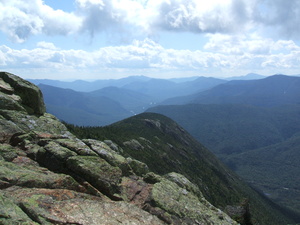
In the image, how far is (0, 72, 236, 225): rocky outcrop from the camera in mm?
21000

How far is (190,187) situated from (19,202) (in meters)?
30.5

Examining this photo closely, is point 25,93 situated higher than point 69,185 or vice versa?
point 25,93

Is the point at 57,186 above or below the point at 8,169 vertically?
below

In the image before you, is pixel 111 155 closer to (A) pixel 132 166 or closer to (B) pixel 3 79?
(A) pixel 132 166

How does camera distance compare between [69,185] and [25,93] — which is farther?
[25,93]

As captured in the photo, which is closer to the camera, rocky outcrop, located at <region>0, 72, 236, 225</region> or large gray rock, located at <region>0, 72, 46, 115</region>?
rocky outcrop, located at <region>0, 72, 236, 225</region>

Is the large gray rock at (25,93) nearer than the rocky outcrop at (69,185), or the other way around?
the rocky outcrop at (69,185)

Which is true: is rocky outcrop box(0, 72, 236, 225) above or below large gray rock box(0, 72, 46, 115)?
below

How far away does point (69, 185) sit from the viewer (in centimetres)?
2570

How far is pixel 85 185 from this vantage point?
89.4 feet

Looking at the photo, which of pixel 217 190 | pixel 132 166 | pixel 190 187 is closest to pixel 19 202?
pixel 132 166

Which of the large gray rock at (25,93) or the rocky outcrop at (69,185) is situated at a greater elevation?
the large gray rock at (25,93)

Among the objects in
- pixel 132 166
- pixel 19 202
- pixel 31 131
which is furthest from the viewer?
pixel 132 166

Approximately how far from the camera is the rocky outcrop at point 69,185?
21.0m
